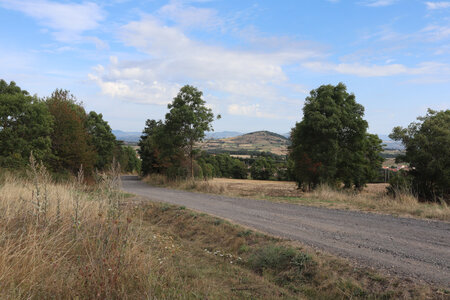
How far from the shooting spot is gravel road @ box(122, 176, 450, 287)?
213 inches

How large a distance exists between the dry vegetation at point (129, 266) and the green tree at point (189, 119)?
19.7 meters

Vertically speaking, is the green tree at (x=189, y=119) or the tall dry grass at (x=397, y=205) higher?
the green tree at (x=189, y=119)

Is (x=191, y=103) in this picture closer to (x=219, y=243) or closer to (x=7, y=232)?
(x=219, y=243)

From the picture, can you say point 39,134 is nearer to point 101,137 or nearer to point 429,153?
point 101,137

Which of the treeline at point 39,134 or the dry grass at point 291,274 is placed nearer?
the dry grass at point 291,274

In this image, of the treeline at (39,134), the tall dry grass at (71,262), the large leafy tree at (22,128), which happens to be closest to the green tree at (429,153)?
the tall dry grass at (71,262)

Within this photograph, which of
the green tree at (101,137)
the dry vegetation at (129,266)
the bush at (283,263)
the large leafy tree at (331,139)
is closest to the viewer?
the dry vegetation at (129,266)

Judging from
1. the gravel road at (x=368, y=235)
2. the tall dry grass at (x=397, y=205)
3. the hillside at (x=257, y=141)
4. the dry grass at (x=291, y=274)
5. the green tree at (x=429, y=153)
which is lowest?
the dry grass at (x=291, y=274)

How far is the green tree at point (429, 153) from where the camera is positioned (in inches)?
650

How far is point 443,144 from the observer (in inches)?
650

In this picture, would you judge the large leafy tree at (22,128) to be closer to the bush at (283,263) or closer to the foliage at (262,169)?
the bush at (283,263)

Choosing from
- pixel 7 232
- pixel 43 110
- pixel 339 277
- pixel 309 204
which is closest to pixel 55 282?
pixel 7 232

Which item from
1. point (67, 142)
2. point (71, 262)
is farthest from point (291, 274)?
point (67, 142)

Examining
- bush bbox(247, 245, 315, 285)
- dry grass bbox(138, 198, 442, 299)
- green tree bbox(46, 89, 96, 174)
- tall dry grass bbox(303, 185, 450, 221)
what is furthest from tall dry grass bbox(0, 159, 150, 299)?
green tree bbox(46, 89, 96, 174)
